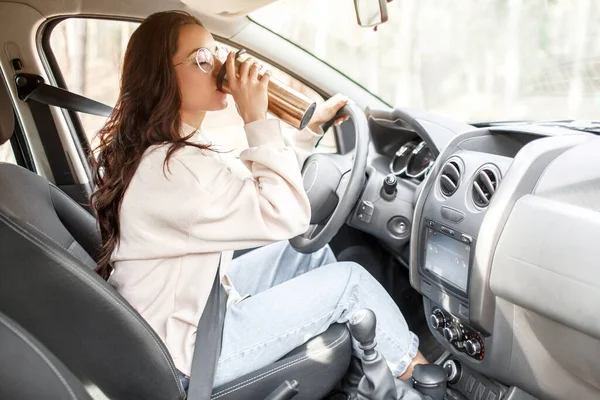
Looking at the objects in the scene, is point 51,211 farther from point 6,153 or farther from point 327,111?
point 327,111

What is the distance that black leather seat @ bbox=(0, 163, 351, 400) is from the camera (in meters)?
1.04

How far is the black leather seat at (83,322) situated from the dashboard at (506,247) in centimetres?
43

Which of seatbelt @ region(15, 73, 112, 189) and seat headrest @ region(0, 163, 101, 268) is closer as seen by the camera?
seat headrest @ region(0, 163, 101, 268)

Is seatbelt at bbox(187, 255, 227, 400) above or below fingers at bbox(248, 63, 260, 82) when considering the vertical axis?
below

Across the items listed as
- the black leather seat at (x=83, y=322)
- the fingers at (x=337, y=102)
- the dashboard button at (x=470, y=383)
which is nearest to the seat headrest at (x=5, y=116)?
the black leather seat at (x=83, y=322)

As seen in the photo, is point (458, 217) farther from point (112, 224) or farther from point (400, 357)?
point (112, 224)

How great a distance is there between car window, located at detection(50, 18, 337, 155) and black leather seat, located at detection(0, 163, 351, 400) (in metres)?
0.69

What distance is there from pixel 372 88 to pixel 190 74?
3.38 feet

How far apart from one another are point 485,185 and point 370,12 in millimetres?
498

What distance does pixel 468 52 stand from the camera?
262 centimetres

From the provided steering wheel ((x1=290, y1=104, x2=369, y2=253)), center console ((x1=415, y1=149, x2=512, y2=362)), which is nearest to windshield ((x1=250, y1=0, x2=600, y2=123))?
steering wheel ((x1=290, y1=104, x2=369, y2=253))

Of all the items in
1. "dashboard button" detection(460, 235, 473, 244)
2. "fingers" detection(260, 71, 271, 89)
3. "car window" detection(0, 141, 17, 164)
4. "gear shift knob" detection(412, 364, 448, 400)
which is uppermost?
"fingers" detection(260, 71, 271, 89)

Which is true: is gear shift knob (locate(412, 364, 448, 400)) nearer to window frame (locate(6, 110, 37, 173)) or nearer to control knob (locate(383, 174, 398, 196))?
control knob (locate(383, 174, 398, 196))

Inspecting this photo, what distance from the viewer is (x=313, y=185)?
1.76m
